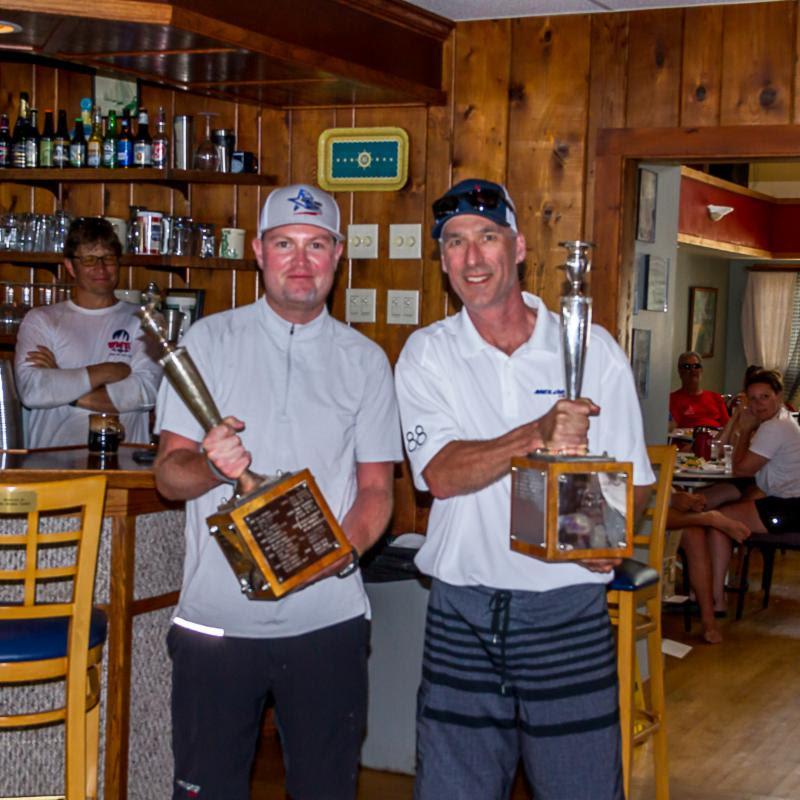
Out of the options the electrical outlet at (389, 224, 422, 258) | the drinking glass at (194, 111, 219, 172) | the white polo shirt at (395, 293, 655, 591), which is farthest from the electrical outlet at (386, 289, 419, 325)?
the white polo shirt at (395, 293, 655, 591)

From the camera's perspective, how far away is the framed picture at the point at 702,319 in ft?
48.1

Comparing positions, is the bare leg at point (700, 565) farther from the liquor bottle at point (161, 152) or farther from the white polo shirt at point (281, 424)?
the white polo shirt at point (281, 424)

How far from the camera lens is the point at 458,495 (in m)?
2.45

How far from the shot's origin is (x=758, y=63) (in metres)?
4.70

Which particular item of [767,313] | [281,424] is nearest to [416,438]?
[281,424]

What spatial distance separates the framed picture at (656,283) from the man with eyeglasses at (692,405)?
12.6 ft

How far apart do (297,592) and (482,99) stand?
3043mm

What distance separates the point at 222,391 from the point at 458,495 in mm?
502

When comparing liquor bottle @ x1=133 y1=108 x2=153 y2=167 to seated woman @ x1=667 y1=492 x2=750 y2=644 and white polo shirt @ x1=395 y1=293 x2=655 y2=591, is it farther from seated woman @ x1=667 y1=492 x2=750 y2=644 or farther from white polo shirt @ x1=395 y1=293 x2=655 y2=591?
white polo shirt @ x1=395 y1=293 x2=655 y2=591

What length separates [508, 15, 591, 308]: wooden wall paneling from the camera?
16.3ft

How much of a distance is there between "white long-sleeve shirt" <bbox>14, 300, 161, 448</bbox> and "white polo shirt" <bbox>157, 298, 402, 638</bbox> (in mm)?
2118

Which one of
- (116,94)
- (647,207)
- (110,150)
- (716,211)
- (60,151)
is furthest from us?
(716,211)

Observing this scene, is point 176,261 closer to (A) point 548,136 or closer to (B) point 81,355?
(B) point 81,355

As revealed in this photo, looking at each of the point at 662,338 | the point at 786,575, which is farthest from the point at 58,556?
the point at 786,575
